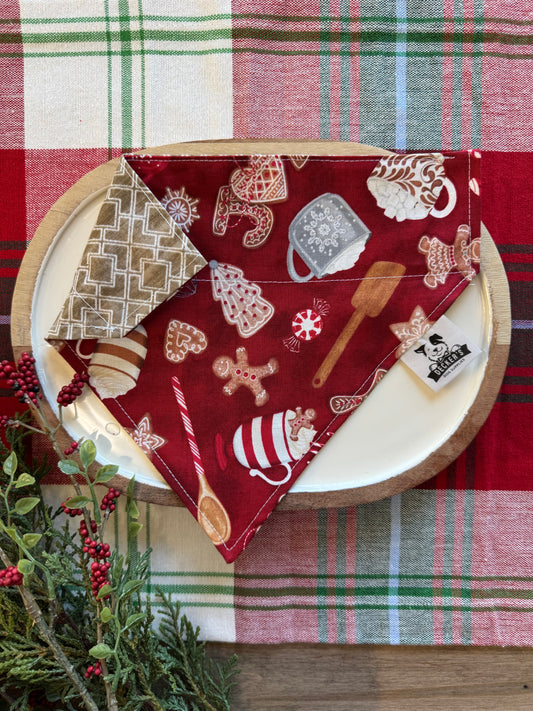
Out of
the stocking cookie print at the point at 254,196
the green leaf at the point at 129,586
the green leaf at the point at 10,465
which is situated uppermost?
the stocking cookie print at the point at 254,196

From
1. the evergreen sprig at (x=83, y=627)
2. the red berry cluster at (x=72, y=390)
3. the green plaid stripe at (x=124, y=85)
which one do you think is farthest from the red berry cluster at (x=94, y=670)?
the green plaid stripe at (x=124, y=85)

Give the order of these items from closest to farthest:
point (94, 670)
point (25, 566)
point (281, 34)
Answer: point (25, 566)
point (94, 670)
point (281, 34)

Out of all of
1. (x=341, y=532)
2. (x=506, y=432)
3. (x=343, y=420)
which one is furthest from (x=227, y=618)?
(x=506, y=432)

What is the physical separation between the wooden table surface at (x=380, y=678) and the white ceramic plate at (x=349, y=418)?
1.01ft

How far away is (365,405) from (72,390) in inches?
15.1

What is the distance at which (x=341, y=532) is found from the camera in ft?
2.95

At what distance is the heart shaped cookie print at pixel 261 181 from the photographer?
0.77 metres

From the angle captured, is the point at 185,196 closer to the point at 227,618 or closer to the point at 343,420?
the point at 343,420

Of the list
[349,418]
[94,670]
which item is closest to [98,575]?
[94,670]

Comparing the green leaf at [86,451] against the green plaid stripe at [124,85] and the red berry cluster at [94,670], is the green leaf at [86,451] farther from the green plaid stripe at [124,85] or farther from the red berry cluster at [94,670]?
the green plaid stripe at [124,85]

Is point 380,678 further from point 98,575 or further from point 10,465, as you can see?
point 10,465

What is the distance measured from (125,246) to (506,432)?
611 millimetres

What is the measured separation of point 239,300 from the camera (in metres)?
0.79

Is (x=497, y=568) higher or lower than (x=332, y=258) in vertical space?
lower
